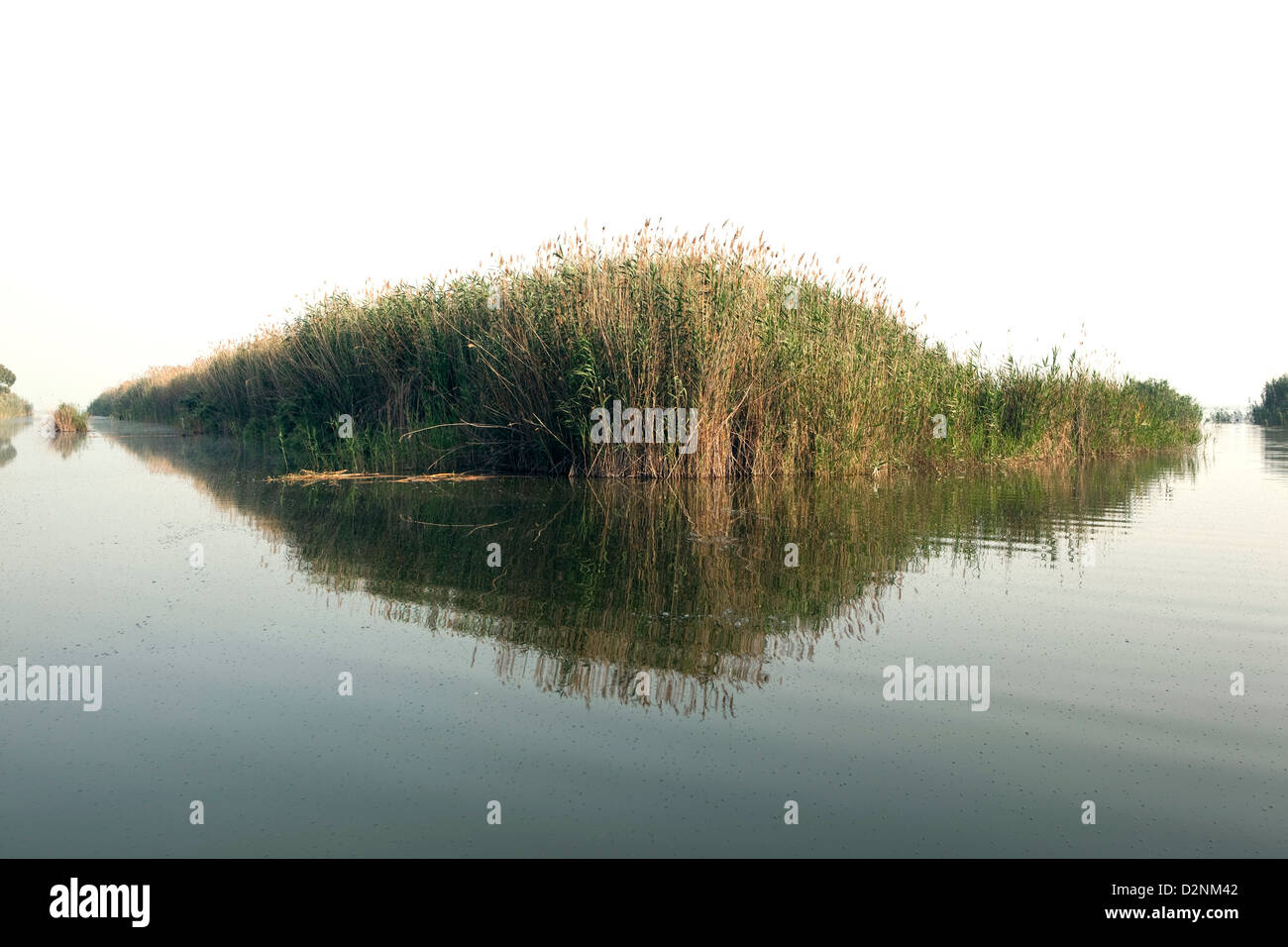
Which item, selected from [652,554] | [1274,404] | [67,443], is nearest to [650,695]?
[652,554]

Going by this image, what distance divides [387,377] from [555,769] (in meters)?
13.4

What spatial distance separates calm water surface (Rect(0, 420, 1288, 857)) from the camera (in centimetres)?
225

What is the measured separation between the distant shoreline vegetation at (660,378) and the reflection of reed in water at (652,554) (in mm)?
971

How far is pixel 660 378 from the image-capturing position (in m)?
11.0

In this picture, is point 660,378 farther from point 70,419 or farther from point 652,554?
point 70,419

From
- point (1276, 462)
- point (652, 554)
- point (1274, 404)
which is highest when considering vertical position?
point (1274, 404)

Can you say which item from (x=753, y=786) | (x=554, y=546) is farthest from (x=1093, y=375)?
(x=753, y=786)

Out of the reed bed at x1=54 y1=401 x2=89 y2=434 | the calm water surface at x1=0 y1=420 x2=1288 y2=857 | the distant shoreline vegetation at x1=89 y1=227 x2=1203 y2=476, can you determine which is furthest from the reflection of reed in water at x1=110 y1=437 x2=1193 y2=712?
the reed bed at x1=54 y1=401 x2=89 y2=434

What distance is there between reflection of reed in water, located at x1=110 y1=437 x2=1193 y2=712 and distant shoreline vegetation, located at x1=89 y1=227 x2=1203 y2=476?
97 centimetres

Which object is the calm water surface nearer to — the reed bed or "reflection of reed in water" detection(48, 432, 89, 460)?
"reflection of reed in water" detection(48, 432, 89, 460)

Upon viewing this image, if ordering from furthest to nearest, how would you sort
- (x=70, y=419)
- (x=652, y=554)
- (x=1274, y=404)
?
(x=1274, y=404), (x=70, y=419), (x=652, y=554)

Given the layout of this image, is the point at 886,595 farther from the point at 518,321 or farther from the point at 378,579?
the point at 518,321

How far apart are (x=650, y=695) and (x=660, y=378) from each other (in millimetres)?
8079

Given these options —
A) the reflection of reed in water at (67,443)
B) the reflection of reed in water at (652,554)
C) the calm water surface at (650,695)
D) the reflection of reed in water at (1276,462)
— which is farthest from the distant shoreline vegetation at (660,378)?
the reflection of reed in water at (67,443)
